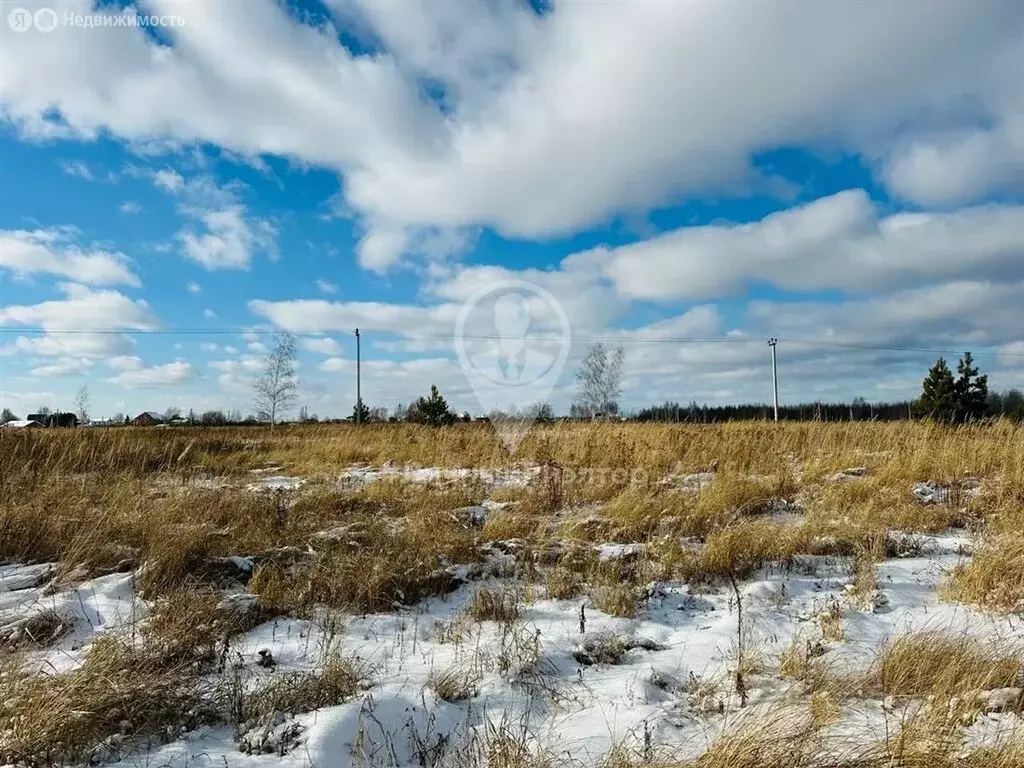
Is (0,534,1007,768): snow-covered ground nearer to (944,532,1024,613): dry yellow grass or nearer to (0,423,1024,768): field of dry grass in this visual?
(0,423,1024,768): field of dry grass

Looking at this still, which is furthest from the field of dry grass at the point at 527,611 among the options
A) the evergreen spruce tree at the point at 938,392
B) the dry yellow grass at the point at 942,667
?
the evergreen spruce tree at the point at 938,392

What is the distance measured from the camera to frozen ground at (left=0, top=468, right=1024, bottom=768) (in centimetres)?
247

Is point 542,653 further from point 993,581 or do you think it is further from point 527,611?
point 993,581

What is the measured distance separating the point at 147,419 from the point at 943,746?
57017 millimetres

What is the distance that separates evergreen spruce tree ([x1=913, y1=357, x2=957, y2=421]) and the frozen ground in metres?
28.7

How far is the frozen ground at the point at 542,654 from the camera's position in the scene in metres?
2.47

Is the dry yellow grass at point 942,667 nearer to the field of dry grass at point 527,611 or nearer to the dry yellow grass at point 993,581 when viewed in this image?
the field of dry grass at point 527,611

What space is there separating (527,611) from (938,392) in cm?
3227

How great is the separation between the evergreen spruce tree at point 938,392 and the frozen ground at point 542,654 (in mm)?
28703

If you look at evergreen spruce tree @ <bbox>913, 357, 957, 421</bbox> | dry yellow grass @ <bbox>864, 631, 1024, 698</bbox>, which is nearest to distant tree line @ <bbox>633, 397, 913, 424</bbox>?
evergreen spruce tree @ <bbox>913, 357, 957, 421</bbox>

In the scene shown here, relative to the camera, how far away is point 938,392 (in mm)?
28547

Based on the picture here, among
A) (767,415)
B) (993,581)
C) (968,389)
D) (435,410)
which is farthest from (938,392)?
(993,581)

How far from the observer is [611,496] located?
7.11m

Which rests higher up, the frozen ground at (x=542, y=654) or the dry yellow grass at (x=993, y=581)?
the dry yellow grass at (x=993, y=581)
